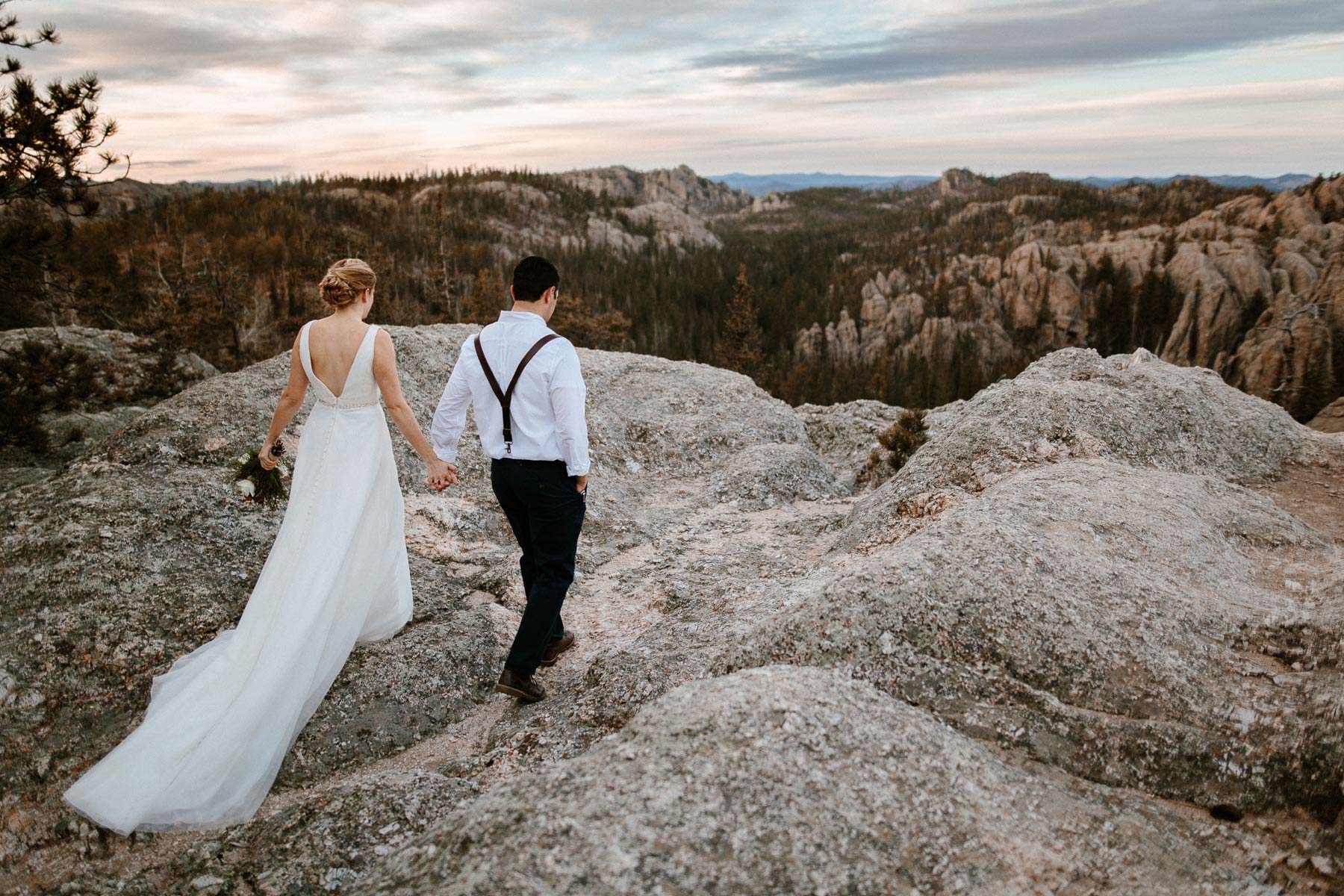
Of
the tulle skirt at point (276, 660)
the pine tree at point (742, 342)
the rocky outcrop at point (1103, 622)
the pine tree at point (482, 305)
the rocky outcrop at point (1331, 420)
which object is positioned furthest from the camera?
the pine tree at point (742, 342)

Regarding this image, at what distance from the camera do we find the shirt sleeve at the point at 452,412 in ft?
17.9

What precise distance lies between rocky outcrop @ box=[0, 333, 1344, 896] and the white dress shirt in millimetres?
1983

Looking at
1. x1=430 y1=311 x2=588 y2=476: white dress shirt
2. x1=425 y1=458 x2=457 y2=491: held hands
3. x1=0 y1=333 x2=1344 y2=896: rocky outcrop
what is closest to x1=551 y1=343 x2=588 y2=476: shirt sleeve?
x1=430 y1=311 x2=588 y2=476: white dress shirt

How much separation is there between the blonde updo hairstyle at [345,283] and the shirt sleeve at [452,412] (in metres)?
0.91

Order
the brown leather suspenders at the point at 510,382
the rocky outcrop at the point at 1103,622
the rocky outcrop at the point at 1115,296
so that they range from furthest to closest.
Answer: the rocky outcrop at the point at 1115,296 < the brown leather suspenders at the point at 510,382 < the rocky outcrop at the point at 1103,622

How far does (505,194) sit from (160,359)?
155 metres

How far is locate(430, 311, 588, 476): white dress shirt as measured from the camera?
522cm

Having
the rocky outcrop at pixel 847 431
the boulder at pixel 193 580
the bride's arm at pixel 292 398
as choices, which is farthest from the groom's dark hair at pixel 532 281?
the rocky outcrop at pixel 847 431

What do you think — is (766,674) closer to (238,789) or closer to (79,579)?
(238,789)

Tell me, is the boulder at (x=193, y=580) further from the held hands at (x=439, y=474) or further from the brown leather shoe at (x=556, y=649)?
the held hands at (x=439, y=474)

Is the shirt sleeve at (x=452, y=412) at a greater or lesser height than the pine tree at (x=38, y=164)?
lesser

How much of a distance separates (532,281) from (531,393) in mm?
827

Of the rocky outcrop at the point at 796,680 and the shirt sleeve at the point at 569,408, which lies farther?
the shirt sleeve at the point at 569,408

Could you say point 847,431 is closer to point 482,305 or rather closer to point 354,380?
point 354,380
